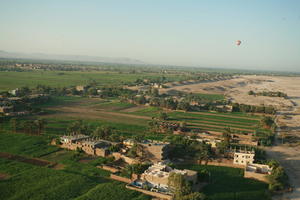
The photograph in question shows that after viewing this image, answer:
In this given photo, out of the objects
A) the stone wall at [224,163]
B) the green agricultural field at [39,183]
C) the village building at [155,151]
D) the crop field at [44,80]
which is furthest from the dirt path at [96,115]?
the crop field at [44,80]

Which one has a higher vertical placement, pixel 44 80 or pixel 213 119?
pixel 44 80

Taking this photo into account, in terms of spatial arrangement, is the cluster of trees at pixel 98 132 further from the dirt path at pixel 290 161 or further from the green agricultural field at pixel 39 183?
the dirt path at pixel 290 161

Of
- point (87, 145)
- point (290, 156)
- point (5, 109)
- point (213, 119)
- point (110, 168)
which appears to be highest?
point (5, 109)

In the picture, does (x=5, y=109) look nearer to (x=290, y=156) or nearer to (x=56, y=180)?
(x=56, y=180)

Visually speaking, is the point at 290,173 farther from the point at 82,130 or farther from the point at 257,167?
the point at 82,130

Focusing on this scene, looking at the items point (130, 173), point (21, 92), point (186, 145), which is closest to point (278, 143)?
point (186, 145)

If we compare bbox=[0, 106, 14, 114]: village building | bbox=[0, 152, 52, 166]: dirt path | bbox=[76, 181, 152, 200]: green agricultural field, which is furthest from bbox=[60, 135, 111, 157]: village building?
bbox=[0, 106, 14, 114]: village building

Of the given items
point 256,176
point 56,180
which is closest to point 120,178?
point 56,180
